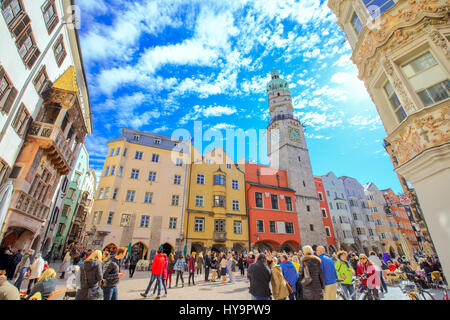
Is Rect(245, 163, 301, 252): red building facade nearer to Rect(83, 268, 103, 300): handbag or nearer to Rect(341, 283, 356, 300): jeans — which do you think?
Rect(341, 283, 356, 300): jeans

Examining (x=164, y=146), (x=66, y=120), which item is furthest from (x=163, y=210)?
(x=66, y=120)

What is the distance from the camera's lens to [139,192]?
25.3 m

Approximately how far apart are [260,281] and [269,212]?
1046 inches

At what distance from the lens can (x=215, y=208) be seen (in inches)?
1073

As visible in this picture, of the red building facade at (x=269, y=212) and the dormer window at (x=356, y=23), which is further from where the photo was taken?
the red building facade at (x=269, y=212)

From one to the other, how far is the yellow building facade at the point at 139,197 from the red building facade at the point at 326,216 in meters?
27.3

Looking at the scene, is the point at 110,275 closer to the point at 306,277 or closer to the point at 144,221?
the point at 306,277

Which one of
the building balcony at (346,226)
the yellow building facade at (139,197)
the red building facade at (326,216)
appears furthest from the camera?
the building balcony at (346,226)

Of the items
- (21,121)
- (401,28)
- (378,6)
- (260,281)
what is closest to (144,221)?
(21,121)

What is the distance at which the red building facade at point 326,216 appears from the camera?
36.0m

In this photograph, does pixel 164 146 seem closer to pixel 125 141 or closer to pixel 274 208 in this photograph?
pixel 125 141

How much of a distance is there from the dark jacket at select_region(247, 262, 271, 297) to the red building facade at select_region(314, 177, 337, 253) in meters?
36.3

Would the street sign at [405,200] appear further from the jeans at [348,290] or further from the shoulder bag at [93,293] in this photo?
the shoulder bag at [93,293]

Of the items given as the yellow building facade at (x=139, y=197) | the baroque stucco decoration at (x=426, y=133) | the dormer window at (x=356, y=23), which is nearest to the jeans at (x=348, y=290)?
the baroque stucco decoration at (x=426, y=133)
